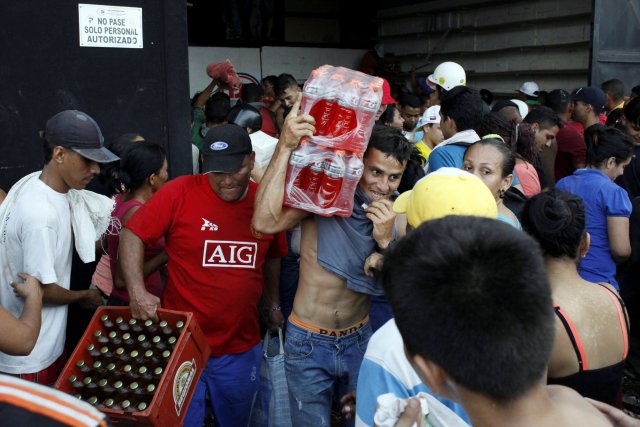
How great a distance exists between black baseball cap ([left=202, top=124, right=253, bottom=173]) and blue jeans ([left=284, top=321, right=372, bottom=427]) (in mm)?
802

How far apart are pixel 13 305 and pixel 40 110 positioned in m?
1.78

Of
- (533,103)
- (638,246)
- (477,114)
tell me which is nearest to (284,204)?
(477,114)

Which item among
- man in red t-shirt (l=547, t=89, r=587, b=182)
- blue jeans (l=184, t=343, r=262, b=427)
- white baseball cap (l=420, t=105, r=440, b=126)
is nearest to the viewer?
blue jeans (l=184, t=343, r=262, b=427)

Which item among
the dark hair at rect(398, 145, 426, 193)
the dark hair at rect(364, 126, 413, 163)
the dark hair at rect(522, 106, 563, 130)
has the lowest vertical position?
the dark hair at rect(398, 145, 426, 193)

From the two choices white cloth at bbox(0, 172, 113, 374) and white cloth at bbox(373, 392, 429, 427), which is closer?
white cloth at bbox(373, 392, 429, 427)

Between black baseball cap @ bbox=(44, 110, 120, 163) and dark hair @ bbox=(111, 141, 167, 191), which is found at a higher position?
black baseball cap @ bbox=(44, 110, 120, 163)

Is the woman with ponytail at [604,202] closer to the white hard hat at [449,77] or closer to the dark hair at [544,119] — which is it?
the dark hair at [544,119]

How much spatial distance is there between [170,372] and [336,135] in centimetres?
119

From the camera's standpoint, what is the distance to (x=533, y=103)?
8742 mm

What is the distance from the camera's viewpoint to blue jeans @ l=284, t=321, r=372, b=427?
2.89 m

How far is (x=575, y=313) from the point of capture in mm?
2246

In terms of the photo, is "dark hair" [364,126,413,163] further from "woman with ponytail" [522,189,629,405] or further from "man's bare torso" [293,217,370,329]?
"woman with ponytail" [522,189,629,405]

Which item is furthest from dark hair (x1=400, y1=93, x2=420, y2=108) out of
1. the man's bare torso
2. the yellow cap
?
the yellow cap

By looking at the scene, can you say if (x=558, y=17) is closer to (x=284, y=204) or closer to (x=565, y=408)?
(x=284, y=204)
